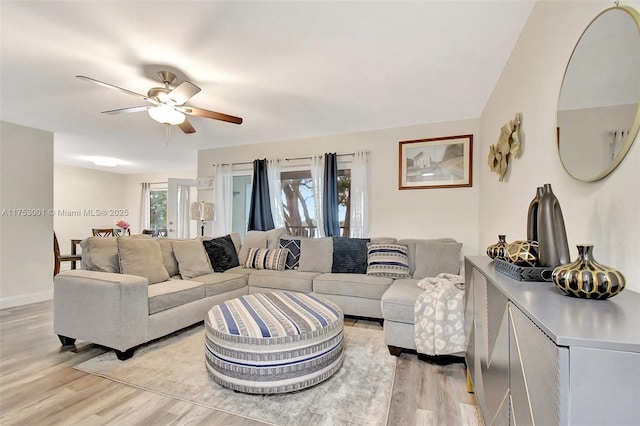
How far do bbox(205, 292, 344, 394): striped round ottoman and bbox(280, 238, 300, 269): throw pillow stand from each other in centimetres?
178

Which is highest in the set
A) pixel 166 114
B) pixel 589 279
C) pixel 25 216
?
pixel 166 114

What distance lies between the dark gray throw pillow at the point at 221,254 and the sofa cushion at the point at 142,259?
0.65 m

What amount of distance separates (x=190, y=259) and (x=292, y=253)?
1289 mm

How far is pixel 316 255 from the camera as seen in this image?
3.88 meters

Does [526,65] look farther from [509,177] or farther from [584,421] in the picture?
[584,421]

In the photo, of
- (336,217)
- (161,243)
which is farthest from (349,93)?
(161,243)

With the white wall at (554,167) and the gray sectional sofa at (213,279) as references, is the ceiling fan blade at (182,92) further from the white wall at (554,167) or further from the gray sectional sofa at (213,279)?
the white wall at (554,167)

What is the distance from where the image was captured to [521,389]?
85cm

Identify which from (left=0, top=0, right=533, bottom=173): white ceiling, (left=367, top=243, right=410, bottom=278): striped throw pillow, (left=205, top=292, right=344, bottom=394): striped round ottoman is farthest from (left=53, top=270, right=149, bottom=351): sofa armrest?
(left=367, top=243, right=410, bottom=278): striped throw pillow

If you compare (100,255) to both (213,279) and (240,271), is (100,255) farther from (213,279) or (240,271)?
(240,271)

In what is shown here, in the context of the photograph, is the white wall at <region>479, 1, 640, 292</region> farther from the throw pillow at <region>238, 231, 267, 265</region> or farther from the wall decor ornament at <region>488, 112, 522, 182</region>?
the throw pillow at <region>238, 231, 267, 265</region>

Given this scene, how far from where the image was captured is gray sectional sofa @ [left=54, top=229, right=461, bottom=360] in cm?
245

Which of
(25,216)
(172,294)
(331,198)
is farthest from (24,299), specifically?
(331,198)

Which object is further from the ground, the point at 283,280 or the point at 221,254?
the point at 221,254
